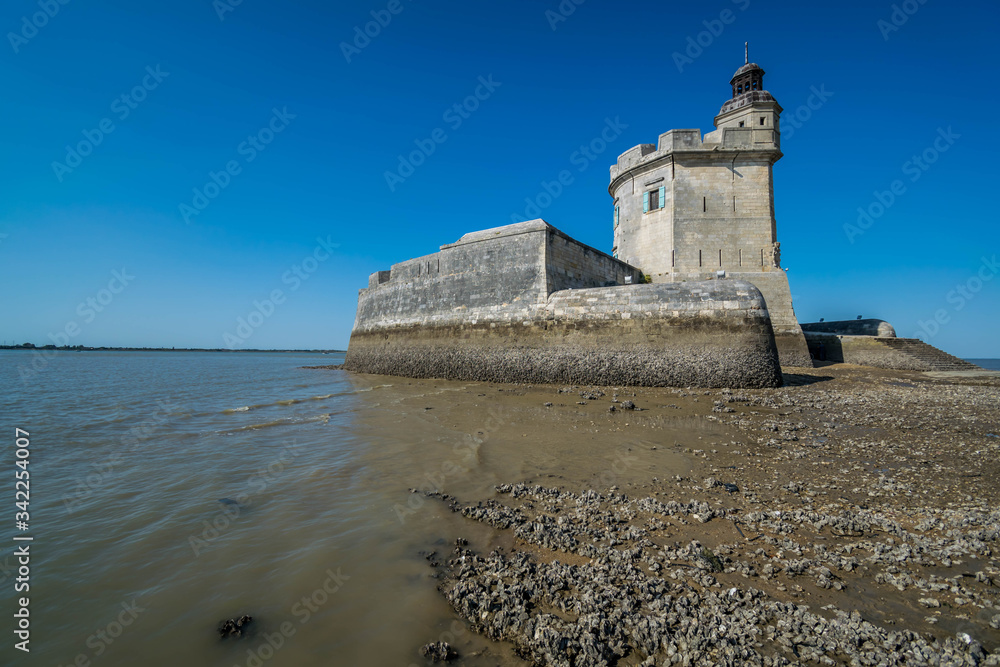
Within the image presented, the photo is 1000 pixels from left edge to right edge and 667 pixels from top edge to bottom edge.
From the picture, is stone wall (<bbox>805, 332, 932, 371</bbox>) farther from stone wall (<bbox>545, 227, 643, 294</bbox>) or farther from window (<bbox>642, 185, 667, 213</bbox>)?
stone wall (<bbox>545, 227, 643, 294</bbox>)

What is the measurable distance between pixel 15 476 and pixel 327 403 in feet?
20.3

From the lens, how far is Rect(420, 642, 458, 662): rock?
6.46ft

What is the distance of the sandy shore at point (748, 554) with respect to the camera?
1.93 metres

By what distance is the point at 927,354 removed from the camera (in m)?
15.9

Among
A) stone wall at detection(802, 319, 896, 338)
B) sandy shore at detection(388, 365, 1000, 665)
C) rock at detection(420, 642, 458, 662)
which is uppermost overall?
stone wall at detection(802, 319, 896, 338)

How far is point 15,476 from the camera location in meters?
4.91

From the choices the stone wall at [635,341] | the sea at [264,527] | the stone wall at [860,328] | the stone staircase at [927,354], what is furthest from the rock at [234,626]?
the stone wall at [860,328]

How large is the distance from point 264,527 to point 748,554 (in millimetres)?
4095

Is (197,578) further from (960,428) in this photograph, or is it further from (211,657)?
(960,428)

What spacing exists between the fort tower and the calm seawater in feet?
57.3

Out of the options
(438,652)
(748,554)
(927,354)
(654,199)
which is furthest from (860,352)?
(438,652)

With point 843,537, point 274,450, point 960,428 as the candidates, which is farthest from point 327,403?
point 960,428

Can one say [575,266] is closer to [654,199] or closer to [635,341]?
[635,341]

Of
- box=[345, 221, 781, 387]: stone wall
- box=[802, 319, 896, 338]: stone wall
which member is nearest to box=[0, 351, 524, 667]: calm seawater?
box=[345, 221, 781, 387]: stone wall
